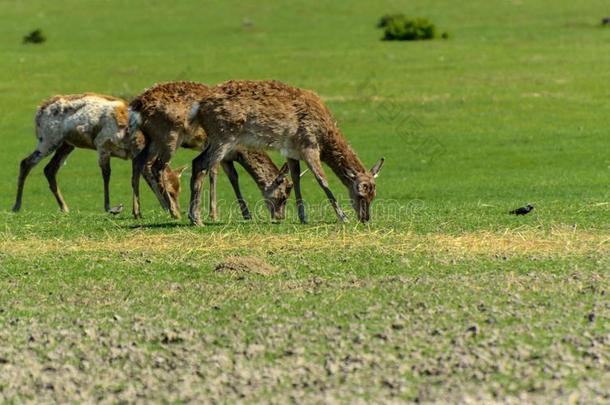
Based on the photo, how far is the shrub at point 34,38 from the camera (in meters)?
42.0

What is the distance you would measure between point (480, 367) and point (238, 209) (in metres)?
10.6

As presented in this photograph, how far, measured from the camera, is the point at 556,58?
3612 cm

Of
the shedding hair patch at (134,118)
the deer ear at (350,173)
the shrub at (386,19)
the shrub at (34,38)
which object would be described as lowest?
the shrub at (34,38)

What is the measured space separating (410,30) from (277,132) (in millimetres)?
27509

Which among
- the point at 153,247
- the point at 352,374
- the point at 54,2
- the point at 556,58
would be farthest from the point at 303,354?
the point at 54,2

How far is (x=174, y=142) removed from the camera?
1622cm

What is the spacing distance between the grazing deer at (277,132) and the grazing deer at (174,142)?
1.42ft

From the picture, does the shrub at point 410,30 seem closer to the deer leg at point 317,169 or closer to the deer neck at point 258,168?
the deer neck at point 258,168

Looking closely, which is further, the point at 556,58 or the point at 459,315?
the point at 556,58

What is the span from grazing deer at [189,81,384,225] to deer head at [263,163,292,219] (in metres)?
1.54

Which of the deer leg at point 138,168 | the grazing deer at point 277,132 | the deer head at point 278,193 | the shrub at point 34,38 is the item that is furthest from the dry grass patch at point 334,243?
the shrub at point 34,38

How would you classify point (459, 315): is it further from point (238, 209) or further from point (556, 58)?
point (556, 58)

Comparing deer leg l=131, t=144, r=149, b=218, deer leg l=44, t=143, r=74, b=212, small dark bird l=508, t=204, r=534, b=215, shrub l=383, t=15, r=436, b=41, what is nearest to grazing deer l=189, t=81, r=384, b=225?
small dark bird l=508, t=204, r=534, b=215

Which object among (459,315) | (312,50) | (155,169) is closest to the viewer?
(459,315)
